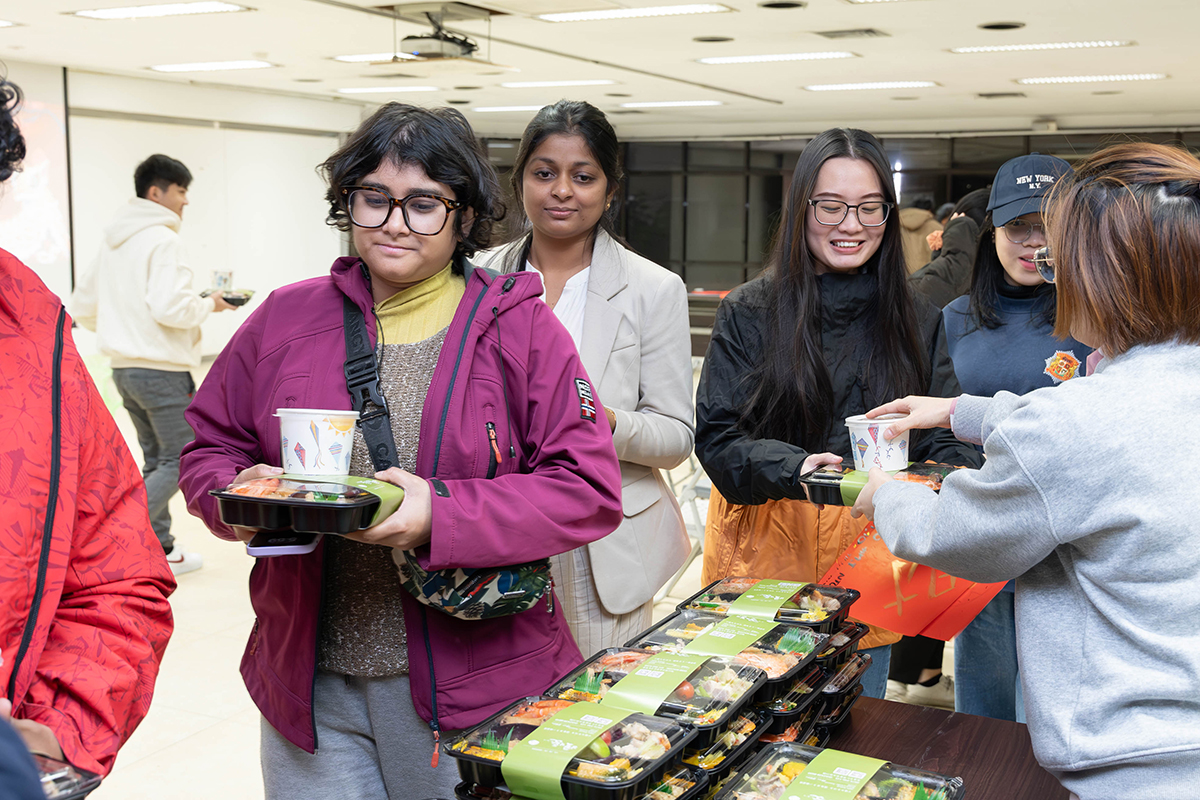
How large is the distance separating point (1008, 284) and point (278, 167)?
13618 mm

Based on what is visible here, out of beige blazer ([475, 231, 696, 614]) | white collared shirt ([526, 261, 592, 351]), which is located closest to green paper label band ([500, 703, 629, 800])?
beige blazer ([475, 231, 696, 614])

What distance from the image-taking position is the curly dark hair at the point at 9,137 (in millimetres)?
1069

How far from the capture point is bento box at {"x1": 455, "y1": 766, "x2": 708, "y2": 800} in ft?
3.80

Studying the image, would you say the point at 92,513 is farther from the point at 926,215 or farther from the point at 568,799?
the point at 926,215

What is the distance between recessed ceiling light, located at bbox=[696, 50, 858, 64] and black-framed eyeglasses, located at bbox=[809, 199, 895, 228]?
8.12 metres

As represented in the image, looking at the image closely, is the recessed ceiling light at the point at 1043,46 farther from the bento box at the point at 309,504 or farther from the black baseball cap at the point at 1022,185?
the bento box at the point at 309,504

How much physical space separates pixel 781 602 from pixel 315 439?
0.74m

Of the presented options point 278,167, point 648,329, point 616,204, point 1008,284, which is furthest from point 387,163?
point 278,167

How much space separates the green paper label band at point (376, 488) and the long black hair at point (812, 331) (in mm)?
949

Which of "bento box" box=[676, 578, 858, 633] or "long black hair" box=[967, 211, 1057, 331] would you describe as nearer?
"bento box" box=[676, 578, 858, 633]

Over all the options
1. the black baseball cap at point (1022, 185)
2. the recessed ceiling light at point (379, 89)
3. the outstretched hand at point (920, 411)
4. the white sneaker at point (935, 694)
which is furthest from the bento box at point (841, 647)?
the recessed ceiling light at point (379, 89)

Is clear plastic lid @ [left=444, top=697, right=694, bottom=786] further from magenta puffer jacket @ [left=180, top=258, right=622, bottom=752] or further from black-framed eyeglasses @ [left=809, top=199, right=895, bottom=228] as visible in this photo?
black-framed eyeglasses @ [left=809, top=199, right=895, bottom=228]

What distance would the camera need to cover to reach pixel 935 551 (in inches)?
49.3

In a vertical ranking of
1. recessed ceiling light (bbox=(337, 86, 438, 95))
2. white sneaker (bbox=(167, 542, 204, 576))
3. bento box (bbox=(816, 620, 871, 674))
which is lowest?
white sneaker (bbox=(167, 542, 204, 576))
